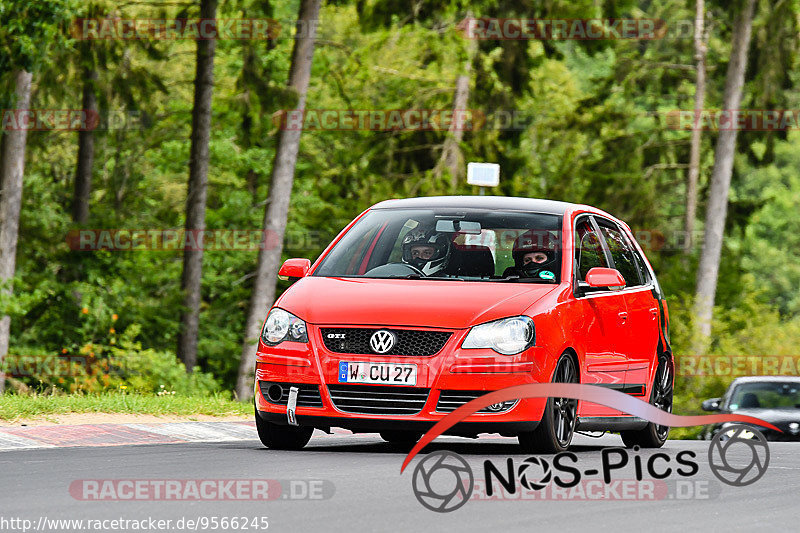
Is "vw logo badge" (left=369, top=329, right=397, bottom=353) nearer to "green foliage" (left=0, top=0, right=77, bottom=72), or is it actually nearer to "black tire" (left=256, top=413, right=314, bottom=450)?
"black tire" (left=256, top=413, right=314, bottom=450)

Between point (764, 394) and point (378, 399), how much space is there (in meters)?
16.5

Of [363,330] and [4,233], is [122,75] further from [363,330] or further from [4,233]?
[363,330]

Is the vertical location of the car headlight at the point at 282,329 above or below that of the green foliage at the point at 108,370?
above

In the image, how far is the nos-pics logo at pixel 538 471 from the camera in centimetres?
841

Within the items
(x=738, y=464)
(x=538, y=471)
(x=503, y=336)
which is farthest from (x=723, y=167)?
(x=538, y=471)

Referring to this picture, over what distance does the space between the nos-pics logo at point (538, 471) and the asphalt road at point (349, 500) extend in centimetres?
10

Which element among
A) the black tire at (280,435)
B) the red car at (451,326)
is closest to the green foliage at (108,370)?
the black tire at (280,435)

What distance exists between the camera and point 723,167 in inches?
1438

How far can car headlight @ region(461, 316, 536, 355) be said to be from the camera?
9914 mm

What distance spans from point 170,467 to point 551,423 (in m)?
2.58

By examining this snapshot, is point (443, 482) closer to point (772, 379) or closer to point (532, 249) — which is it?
point (532, 249)

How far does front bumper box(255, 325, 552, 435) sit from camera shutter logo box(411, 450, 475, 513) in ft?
1.06

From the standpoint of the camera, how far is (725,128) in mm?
36375

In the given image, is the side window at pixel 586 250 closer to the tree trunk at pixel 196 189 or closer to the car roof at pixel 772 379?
the car roof at pixel 772 379
